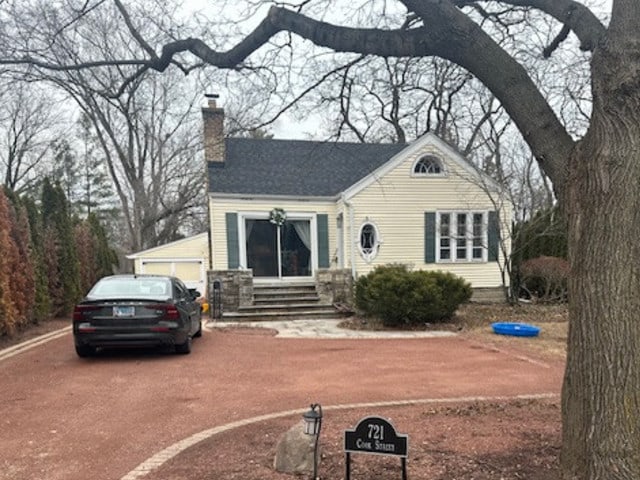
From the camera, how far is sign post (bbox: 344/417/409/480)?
274 centimetres

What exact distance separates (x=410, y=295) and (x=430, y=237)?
4501mm

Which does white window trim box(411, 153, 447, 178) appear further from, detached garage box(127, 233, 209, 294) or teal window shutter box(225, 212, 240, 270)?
detached garage box(127, 233, 209, 294)

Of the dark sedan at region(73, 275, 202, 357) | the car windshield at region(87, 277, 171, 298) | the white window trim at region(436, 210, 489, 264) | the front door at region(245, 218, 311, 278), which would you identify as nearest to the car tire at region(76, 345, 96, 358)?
the dark sedan at region(73, 275, 202, 357)

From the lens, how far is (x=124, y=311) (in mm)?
7094

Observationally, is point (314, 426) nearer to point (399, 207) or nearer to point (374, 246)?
point (374, 246)

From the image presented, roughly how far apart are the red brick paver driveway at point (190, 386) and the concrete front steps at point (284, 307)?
3.05m

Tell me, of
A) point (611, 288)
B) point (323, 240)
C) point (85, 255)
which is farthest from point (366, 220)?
point (611, 288)

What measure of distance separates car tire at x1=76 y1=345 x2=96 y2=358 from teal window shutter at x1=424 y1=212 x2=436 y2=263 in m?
10.1

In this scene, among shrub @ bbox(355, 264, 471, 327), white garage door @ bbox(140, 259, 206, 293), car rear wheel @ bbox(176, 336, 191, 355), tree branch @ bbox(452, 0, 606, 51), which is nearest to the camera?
tree branch @ bbox(452, 0, 606, 51)

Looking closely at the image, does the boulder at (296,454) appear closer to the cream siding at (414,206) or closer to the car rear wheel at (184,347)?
→ the car rear wheel at (184,347)

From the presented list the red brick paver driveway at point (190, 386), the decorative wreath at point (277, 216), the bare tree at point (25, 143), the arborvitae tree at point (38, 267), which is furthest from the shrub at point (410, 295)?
the bare tree at point (25, 143)

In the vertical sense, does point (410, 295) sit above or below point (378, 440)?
above

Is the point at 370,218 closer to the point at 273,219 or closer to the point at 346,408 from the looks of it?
the point at 273,219

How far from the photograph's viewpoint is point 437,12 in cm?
332
